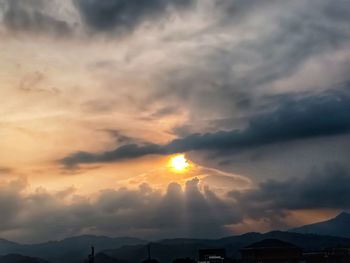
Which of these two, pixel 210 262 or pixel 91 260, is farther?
pixel 210 262

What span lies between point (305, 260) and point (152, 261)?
39164 millimetres

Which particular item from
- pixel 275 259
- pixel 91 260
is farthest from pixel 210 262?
pixel 91 260

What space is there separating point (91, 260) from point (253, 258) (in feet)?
168

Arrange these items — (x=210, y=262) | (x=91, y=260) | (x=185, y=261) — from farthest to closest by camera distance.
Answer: (x=210, y=262) → (x=185, y=261) → (x=91, y=260)

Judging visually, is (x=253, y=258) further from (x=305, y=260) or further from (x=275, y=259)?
(x=305, y=260)

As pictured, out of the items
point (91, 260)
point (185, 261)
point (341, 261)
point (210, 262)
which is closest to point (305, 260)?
point (341, 261)

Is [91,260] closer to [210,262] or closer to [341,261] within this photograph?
[210,262]

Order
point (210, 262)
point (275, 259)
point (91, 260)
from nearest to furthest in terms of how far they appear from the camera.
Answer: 1. point (91, 260)
2. point (210, 262)
3. point (275, 259)

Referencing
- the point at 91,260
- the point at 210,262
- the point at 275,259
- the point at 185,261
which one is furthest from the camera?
the point at 275,259

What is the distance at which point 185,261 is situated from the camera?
120375 millimetres

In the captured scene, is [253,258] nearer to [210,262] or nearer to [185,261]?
[210,262]

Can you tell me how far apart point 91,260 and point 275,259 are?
53.5 m

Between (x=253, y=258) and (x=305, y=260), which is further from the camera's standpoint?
(x=253, y=258)

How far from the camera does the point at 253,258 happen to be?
141750 mm
